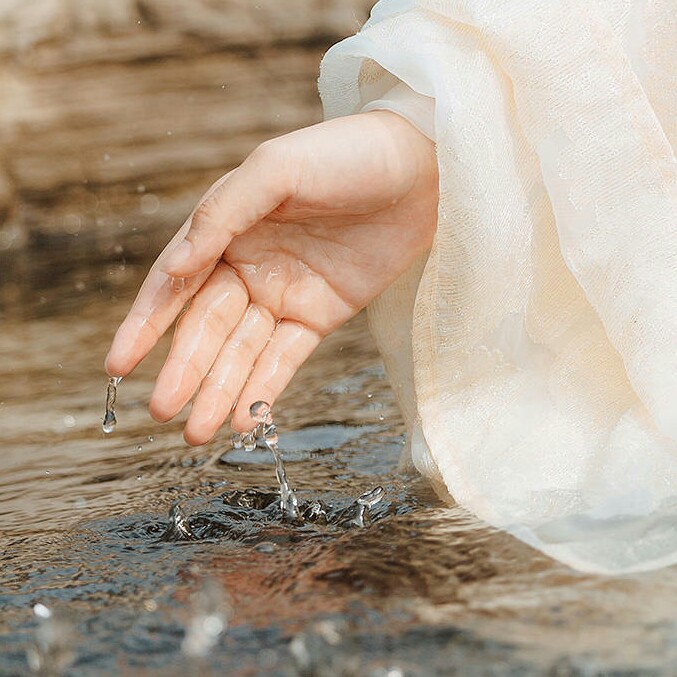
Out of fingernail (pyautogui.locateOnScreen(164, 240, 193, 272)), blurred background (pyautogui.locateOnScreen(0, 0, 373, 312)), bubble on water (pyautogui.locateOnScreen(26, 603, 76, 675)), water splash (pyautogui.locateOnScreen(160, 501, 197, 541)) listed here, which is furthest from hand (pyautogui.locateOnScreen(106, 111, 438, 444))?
blurred background (pyautogui.locateOnScreen(0, 0, 373, 312))

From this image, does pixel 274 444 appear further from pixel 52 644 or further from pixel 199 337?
pixel 52 644

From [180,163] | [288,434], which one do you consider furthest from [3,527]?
[180,163]

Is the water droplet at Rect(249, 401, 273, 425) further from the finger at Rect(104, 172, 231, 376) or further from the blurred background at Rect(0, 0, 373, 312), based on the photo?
the blurred background at Rect(0, 0, 373, 312)

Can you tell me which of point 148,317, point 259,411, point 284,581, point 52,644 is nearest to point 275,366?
point 259,411

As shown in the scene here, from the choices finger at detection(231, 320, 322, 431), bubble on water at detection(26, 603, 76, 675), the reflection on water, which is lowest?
the reflection on water

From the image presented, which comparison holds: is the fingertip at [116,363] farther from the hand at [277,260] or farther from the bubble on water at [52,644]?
the bubble on water at [52,644]
